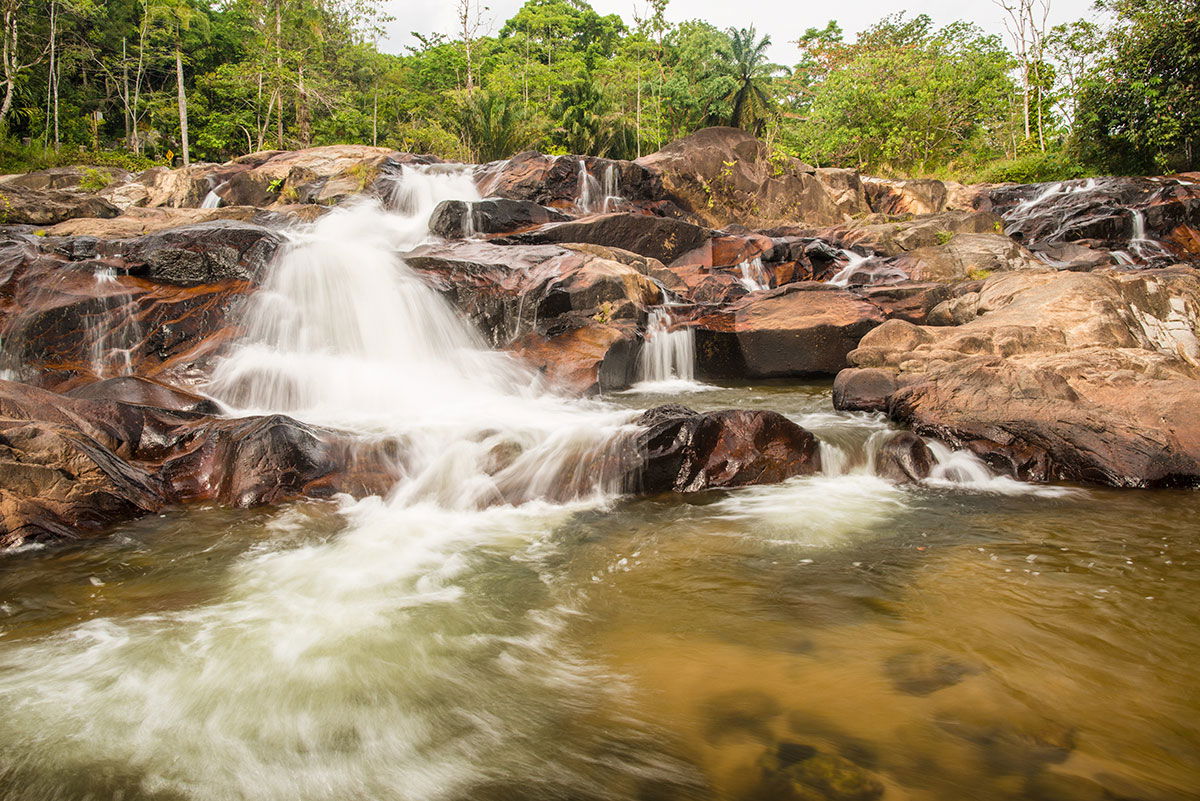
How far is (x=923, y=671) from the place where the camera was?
8.07 feet

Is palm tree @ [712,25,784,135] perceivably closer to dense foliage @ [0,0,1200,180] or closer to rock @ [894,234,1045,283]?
dense foliage @ [0,0,1200,180]

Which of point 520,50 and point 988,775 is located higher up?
point 520,50

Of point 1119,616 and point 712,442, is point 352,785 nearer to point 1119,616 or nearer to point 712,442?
point 1119,616

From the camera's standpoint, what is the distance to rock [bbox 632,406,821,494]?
5008 mm

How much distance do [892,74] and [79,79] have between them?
36.1 meters

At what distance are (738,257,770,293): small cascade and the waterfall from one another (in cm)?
625

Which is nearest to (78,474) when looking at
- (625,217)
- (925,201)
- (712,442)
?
(712,442)

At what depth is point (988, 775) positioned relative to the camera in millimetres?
1901

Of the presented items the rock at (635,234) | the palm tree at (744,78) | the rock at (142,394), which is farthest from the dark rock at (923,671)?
the palm tree at (744,78)

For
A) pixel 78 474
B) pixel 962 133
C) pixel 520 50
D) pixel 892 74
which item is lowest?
pixel 78 474

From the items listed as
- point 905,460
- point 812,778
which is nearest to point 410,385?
point 905,460

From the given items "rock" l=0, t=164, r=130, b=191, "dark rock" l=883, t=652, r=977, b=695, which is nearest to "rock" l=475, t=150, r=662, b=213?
"rock" l=0, t=164, r=130, b=191

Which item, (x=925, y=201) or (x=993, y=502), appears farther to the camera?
(x=925, y=201)

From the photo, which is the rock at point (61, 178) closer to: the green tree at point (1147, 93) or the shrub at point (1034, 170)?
the shrub at point (1034, 170)
